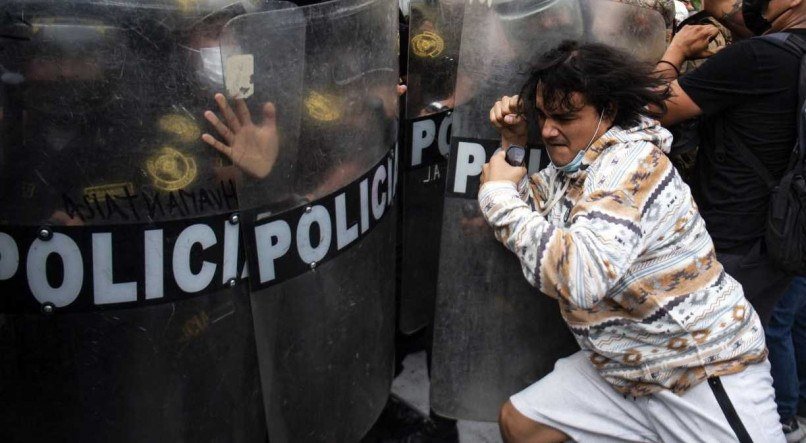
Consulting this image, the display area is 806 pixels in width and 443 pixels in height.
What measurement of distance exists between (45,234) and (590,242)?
121 centimetres

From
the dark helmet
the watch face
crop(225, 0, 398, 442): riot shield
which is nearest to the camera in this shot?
crop(225, 0, 398, 442): riot shield

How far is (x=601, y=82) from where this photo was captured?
1.99 meters

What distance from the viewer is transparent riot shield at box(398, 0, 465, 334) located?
252cm

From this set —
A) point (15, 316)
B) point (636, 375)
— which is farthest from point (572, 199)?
point (15, 316)

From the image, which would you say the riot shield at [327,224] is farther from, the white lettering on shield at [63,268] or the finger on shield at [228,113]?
the white lettering on shield at [63,268]

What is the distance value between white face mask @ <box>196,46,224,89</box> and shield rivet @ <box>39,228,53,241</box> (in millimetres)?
451

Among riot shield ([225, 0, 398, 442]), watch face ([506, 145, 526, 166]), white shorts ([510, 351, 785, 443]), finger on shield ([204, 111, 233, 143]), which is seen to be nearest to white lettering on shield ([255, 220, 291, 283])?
riot shield ([225, 0, 398, 442])

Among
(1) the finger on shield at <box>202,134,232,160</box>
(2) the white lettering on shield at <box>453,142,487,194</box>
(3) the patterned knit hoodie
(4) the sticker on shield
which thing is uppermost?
(4) the sticker on shield

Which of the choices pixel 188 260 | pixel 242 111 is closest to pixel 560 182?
pixel 242 111

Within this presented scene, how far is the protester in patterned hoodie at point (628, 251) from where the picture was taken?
188 cm

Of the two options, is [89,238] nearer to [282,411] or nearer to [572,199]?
[282,411]

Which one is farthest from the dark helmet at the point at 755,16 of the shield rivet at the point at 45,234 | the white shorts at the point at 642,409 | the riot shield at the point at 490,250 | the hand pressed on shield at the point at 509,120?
the shield rivet at the point at 45,234

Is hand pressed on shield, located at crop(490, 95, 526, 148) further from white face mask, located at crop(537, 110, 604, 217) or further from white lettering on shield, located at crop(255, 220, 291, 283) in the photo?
white lettering on shield, located at crop(255, 220, 291, 283)

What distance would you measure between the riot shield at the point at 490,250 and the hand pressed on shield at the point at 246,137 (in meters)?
0.76
